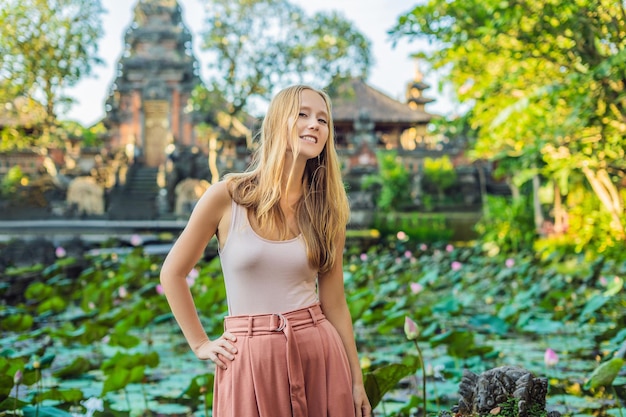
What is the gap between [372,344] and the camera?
186 inches

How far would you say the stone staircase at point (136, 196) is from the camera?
16.8 m

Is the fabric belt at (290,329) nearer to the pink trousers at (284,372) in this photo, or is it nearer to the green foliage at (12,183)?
the pink trousers at (284,372)

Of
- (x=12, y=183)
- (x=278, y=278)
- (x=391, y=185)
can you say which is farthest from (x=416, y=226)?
(x=278, y=278)

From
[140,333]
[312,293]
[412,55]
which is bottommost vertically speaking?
[140,333]

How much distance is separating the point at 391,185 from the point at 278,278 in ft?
55.5

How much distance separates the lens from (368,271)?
7609 mm

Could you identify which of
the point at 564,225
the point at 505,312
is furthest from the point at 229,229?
the point at 564,225

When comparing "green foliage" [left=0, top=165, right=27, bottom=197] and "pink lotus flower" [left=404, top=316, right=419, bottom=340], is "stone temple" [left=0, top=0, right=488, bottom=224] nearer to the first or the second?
"green foliage" [left=0, top=165, right=27, bottom=197]

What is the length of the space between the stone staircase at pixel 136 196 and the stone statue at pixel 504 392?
13750 mm

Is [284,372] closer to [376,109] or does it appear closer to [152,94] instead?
[152,94]

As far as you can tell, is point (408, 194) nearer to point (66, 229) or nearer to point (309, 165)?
point (66, 229)

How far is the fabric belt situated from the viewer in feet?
5.07

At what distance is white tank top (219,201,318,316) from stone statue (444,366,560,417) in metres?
0.59

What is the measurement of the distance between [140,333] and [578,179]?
8100 mm
